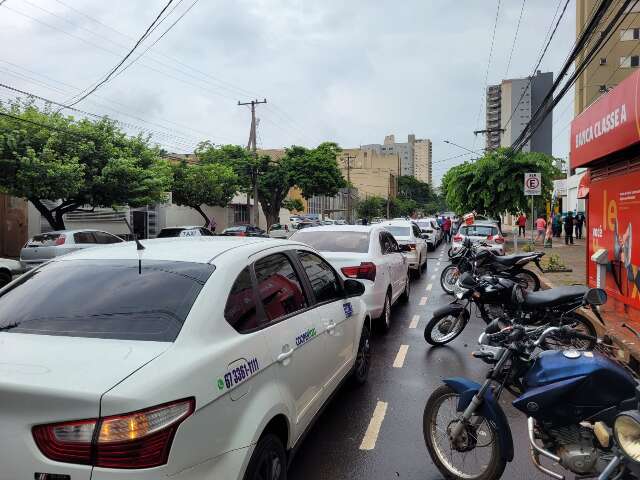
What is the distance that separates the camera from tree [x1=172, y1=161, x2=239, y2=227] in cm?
3362

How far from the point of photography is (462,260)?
34.0 ft

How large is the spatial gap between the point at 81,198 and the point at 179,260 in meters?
19.7

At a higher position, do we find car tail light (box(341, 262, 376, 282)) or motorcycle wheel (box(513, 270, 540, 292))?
car tail light (box(341, 262, 376, 282))

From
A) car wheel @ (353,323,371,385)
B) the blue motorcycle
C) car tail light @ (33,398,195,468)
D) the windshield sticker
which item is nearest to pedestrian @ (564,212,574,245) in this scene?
car wheel @ (353,323,371,385)

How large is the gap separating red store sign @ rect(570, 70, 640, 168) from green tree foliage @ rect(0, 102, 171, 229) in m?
15.8

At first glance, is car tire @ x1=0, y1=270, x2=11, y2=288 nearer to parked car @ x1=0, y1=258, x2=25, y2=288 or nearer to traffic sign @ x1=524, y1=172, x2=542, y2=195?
parked car @ x1=0, y1=258, x2=25, y2=288

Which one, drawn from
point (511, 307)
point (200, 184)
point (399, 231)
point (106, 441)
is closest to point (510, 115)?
point (200, 184)

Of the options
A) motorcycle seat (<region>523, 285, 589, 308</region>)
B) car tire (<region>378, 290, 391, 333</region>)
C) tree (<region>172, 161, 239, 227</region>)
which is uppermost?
tree (<region>172, 161, 239, 227</region>)

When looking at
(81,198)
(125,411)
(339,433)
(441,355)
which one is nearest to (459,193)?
(81,198)

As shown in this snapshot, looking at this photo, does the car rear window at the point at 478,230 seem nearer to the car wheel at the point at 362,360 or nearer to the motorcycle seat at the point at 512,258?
the motorcycle seat at the point at 512,258

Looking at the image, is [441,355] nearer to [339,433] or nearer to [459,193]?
[339,433]

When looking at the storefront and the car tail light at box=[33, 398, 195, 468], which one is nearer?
the car tail light at box=[33, 398, 195, 468]

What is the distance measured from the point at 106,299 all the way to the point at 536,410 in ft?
7.97

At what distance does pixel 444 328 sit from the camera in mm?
7336
